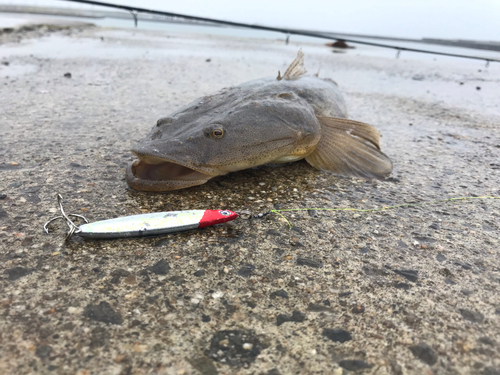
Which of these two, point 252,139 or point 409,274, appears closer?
point 409,274

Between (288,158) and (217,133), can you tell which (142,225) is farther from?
(288,158)

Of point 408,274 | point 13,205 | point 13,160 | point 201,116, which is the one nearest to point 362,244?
point 408,274

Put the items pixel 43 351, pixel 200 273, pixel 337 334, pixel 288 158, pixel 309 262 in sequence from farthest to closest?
1. pixel 288 158
2. pixel 309 262
3. pixel 200 273
4. pixel 337 334
5. pixel 43 351

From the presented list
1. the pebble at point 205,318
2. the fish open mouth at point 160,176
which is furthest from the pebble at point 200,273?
the fish open mouth at point 160,176

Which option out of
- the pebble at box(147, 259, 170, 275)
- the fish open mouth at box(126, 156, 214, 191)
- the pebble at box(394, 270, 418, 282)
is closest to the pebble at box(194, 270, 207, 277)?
the pebble at box(147, 259, 170, 275)

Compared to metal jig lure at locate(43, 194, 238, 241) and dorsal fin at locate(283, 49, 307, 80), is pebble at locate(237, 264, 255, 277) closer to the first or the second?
metal jig lure at locate(43, 194, 238, 241)

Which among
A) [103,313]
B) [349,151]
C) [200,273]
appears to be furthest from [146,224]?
[349,151]
